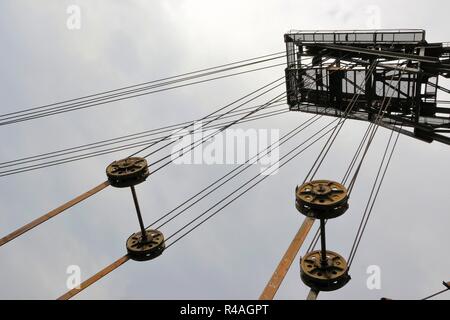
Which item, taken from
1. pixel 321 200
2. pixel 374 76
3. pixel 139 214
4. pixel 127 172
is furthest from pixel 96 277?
pixel 374 76

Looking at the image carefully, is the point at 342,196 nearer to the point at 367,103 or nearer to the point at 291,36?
the point at 367,103

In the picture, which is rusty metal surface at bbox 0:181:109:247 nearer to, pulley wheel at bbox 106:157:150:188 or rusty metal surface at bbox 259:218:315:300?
pulley wheel at bbox 106:157:150:188

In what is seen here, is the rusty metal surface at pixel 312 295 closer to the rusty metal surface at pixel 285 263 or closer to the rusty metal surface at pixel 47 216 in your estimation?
the rusty metal surface at pixel 285 263

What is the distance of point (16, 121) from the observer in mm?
15117

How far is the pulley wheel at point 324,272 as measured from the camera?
9867mm

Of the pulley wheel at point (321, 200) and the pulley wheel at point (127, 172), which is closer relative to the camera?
the pulley wheel at point (321, 200)

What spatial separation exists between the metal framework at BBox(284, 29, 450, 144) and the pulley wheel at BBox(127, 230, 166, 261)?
10.3 metres

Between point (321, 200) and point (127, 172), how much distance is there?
22.7 feet

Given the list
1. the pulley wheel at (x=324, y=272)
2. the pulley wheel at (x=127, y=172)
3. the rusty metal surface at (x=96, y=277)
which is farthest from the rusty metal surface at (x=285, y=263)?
the pulley wheel at (x=127, y=172)

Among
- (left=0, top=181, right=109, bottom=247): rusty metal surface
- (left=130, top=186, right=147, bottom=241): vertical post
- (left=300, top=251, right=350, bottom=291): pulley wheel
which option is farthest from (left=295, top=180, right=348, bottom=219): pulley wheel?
(left=0, top=181, right=109, bottom=247): rusty metal surface

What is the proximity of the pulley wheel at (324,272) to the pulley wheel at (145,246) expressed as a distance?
538 cm

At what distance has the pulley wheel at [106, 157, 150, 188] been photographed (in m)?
12.7

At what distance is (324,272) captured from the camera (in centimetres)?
1023
